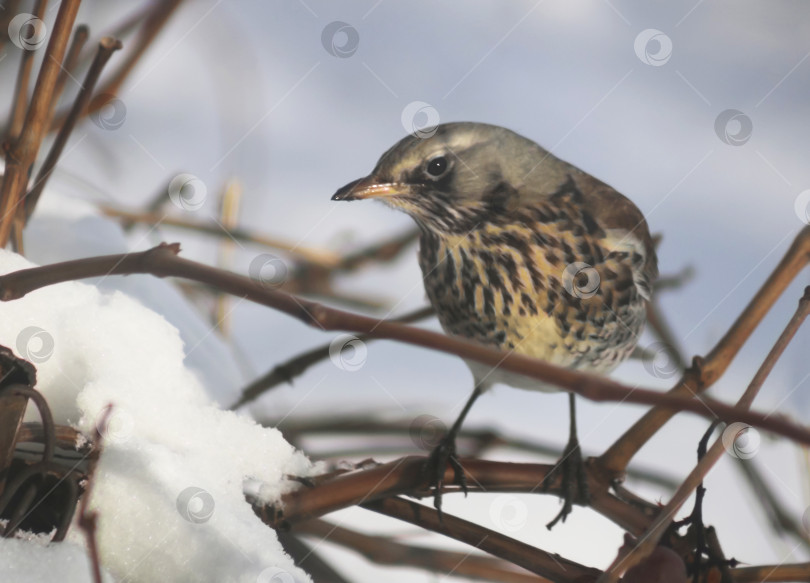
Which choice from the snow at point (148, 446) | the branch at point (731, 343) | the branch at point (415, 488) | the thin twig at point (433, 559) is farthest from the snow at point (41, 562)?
the branch at point (731, 343)

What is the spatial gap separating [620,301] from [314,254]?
1.32ft

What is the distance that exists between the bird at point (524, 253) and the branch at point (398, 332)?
356mm

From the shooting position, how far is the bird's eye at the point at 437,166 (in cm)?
79

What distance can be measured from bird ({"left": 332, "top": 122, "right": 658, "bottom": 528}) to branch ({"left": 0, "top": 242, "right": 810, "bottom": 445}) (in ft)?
1.17

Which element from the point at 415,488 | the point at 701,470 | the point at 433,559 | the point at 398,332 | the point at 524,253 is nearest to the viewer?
the point at 398,332

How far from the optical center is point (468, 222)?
869mm

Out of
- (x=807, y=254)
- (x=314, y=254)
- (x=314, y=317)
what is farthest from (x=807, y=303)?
(x=314, y=254)

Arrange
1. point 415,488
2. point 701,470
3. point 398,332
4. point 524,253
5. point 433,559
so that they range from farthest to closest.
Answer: point 524,253
point 433,559
point 415,488
point 701,470
point 398,332

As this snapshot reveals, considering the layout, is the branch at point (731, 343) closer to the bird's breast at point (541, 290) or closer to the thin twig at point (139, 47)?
the bird's breast at point (541, 290)

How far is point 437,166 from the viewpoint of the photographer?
31.7 inches

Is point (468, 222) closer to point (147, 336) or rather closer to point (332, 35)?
point (332, 35)

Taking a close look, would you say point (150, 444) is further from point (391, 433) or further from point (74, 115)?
point (391, 433)

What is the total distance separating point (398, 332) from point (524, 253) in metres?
0.53

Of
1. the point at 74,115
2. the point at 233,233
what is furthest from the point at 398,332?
the point at 233,233
